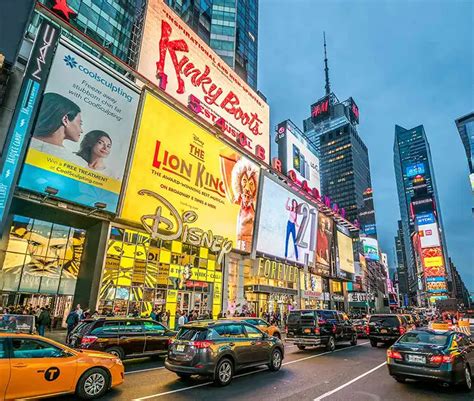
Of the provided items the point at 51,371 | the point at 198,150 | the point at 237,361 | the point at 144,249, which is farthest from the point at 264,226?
the point at 51,371

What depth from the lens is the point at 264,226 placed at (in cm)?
3597

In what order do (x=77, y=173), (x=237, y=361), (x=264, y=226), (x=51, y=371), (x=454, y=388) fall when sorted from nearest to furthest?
(x=51, y=371), (x=454, y=388), (x=237, y=361), (x=77, y=173), (x=264, y=226)

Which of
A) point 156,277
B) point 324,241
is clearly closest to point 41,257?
point 156,277

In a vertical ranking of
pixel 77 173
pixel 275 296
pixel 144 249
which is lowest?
pixel 275 296

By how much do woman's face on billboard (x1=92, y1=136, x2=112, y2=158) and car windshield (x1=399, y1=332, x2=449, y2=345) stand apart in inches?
749

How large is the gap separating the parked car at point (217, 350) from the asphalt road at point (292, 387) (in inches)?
15.0

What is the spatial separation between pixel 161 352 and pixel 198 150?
18.1 m

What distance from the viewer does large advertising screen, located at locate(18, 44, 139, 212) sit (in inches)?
703

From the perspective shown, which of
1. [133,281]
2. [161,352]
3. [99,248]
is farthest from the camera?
[133,281]

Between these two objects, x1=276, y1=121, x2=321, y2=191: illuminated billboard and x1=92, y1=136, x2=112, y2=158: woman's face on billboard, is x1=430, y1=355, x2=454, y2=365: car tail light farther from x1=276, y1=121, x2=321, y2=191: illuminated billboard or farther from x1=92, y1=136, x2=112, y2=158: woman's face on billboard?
x1=276, y1=121, x2=321, y2=191: illuminated billboard

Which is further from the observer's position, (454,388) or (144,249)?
(144,249)

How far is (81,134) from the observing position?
1961 centimetres

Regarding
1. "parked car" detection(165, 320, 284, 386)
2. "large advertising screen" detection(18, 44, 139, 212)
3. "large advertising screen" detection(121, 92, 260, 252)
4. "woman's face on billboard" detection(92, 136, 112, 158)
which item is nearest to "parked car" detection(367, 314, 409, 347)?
"parked car" detection(165, 320, 284, 386)

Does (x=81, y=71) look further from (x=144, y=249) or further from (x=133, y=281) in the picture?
(x=133, y=281)
